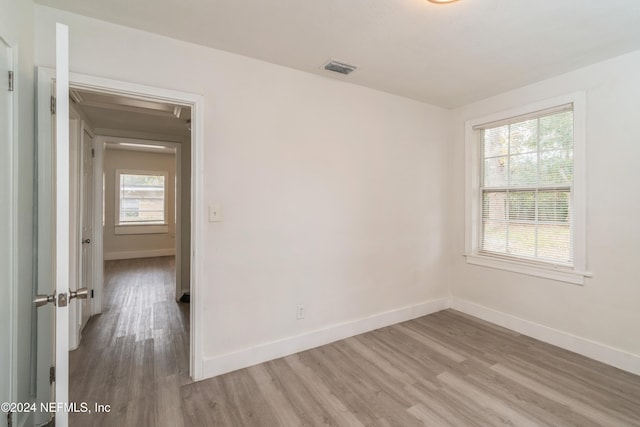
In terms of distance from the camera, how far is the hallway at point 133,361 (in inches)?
74.8

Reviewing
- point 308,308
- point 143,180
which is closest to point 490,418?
point 308,308

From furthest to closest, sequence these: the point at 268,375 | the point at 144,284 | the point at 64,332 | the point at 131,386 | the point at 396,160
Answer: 1. the point at 144,284
2. the point at 396,160
3. the point at 268,375
4. the point at 131,386
5. the point at 64,332

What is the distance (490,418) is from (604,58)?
2940 millimetres

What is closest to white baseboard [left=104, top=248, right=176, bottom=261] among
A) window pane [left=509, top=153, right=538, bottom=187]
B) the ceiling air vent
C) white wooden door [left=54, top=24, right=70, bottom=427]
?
the ceiling air vent

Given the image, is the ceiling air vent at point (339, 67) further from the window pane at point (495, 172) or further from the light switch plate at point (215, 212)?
the window pane at point (495, 172)

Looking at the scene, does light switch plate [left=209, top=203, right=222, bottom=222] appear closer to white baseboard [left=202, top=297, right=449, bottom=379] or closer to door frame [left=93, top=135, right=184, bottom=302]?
white baseboard [left=202, top=297, right=449, bottom=379]

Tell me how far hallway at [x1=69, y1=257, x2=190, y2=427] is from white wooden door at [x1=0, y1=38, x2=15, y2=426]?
65cm

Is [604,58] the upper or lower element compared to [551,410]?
upper

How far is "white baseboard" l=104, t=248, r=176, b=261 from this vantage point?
6872mm

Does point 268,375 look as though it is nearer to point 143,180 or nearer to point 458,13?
point 458,13

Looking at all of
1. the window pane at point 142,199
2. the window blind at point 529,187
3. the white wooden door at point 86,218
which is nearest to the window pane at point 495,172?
the window blind at point 529,187

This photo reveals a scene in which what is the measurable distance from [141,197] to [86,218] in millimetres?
4444

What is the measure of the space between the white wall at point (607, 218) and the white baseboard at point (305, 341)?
1.26 metres

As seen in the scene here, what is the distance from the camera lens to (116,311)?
3.69 m
